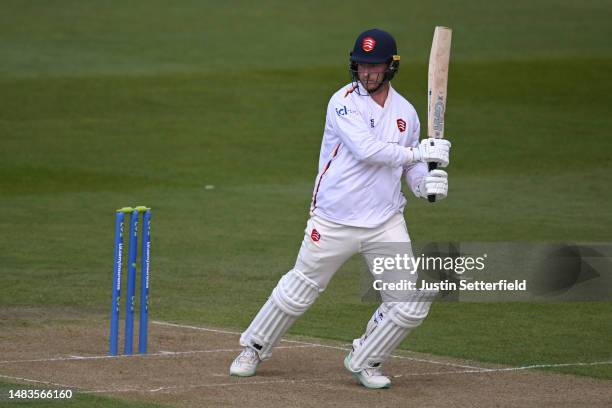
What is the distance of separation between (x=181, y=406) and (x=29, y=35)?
25993 mm

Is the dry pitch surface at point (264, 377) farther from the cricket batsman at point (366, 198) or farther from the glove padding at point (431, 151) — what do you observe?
the glove padding at point (431, 151)

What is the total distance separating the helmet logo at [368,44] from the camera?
326 inches

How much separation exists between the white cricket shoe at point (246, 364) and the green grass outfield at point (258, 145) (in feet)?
5.40

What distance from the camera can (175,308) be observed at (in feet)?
36.3

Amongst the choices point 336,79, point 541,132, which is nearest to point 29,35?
point 336,79

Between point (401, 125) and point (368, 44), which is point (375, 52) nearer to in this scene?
point (368, 44)

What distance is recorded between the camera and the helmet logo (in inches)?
326

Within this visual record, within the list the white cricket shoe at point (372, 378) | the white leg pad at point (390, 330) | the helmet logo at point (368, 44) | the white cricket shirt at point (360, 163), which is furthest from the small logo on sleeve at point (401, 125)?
the white cricket shoe at point (372, 378)

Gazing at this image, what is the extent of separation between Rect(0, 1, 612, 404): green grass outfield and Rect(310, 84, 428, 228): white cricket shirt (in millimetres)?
1701

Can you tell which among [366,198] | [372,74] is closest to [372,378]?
[366,198]

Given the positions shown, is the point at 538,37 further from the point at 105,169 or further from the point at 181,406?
the point at 181,406

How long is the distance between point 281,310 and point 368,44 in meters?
1.74

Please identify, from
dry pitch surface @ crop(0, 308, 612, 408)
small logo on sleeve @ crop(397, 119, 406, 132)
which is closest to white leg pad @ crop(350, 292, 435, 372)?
dry pitch surface @ crop(0, 308, 612, 408)

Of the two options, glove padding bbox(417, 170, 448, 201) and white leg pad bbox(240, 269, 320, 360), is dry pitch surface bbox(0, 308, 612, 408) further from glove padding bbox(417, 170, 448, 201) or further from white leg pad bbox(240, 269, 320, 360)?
glove padding bbox(417, 170, 448, 201)
